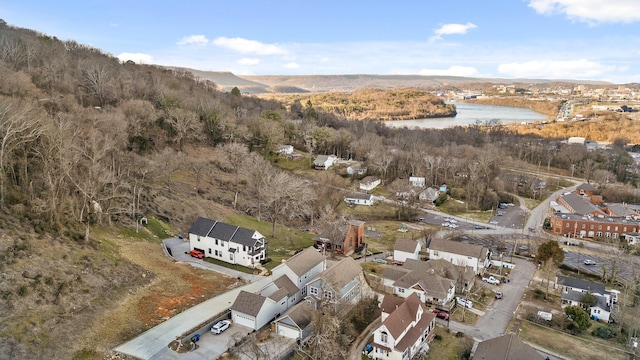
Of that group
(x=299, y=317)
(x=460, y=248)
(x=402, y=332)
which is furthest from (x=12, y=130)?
(x=460, y=248)

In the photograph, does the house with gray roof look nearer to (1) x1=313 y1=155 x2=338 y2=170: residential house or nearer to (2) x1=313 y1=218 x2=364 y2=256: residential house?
(2) x1=313 y1=218 x2=364 y2=256: residential house

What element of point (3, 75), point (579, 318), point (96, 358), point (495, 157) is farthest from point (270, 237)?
point (495, 157)

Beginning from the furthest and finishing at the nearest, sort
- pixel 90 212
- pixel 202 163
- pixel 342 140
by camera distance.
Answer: pixel 342 140 < pixel 202 163 < pixel 90 212

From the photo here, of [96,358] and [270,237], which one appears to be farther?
[270,237]

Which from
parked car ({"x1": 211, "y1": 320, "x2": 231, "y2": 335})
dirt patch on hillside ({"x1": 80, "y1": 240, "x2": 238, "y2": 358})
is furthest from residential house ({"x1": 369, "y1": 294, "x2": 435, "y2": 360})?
dirt patch on hillside ({"x1": 80, "y1": 240, "x2": 238, "y2": 358})

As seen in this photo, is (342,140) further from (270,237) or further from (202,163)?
(270,237)

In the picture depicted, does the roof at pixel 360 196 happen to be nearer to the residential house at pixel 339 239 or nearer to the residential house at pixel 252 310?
the residential house at pixel 339 239

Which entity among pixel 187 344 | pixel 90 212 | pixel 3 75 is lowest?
pixel 187 344
